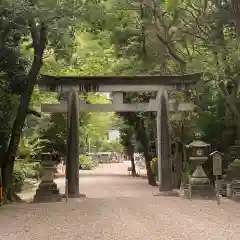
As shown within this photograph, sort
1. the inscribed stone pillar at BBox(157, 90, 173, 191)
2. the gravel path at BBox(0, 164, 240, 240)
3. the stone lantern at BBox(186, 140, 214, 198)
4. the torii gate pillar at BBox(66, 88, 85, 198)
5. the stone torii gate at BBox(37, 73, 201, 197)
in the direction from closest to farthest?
the gravel path at BBox(0, 164, 240, 240) < the stone lantern at BBox(186, 140, 214, 198) < the torii gate pillar at BBox(66, 88, 85, 198) < the stone torii gate at BBox(37, 73, 201, 197) < the inscribed stone pillar at BBox(157, 90, 173, 191)

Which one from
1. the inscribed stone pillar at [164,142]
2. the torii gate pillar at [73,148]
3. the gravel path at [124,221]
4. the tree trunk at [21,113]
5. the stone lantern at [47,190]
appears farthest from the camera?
the inscribed stone pillar at [164,142]

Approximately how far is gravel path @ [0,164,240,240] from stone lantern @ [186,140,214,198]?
115 cm

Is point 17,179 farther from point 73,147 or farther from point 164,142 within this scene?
point 164,142

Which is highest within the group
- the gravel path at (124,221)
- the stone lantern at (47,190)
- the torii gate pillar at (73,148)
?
the torii gate pillar at (73,148)

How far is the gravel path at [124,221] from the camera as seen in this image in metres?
9.82

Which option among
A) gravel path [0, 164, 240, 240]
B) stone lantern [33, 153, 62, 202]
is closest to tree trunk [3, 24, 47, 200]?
stone lantern [33, 153, 62, 202]

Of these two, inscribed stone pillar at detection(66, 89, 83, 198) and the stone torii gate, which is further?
the stone torii gate

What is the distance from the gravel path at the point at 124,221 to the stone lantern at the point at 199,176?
3.76 ft

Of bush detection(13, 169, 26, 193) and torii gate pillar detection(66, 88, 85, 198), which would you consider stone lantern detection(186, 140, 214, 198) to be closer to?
torii gate pillar detection(66, 88, 85, 198)

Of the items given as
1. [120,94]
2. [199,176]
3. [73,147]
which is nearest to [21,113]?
[73,147]

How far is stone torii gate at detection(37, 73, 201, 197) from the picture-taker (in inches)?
790

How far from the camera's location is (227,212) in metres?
13.4

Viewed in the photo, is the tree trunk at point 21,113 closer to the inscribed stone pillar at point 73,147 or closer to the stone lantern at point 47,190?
the stone lantern at point 47,190

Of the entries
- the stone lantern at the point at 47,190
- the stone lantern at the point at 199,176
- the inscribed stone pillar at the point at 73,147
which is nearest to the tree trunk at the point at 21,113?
the stone lantern at the point at 47,190
